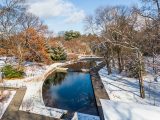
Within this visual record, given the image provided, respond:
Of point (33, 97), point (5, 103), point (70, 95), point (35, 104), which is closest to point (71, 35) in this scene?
point (70, 95)

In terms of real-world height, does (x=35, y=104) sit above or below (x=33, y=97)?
below

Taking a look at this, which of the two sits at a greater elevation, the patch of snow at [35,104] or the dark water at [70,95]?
the patch of snow at [35,104]

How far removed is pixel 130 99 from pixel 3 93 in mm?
9387

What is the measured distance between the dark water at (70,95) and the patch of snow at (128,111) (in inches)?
304

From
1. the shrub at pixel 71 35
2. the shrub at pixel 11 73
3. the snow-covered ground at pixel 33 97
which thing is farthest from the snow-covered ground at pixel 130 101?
the shrub at pixel 71 35

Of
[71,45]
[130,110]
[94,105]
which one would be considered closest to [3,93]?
[94,105]

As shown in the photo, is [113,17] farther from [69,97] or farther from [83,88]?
[69,97]

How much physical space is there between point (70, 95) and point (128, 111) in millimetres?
12866

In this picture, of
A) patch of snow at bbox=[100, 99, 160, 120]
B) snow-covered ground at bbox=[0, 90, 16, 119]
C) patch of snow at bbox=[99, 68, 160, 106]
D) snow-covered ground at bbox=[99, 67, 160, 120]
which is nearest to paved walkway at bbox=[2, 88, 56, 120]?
snow-covered ground at bbox=[0, 90, 16, 119]

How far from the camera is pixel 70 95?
18141 mm

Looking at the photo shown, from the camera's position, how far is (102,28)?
28.1 metres

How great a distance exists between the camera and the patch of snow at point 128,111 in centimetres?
522

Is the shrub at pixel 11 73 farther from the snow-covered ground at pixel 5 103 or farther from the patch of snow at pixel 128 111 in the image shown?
the patch of snow at pixel 128 111

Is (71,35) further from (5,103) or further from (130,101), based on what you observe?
A: (130,101)
